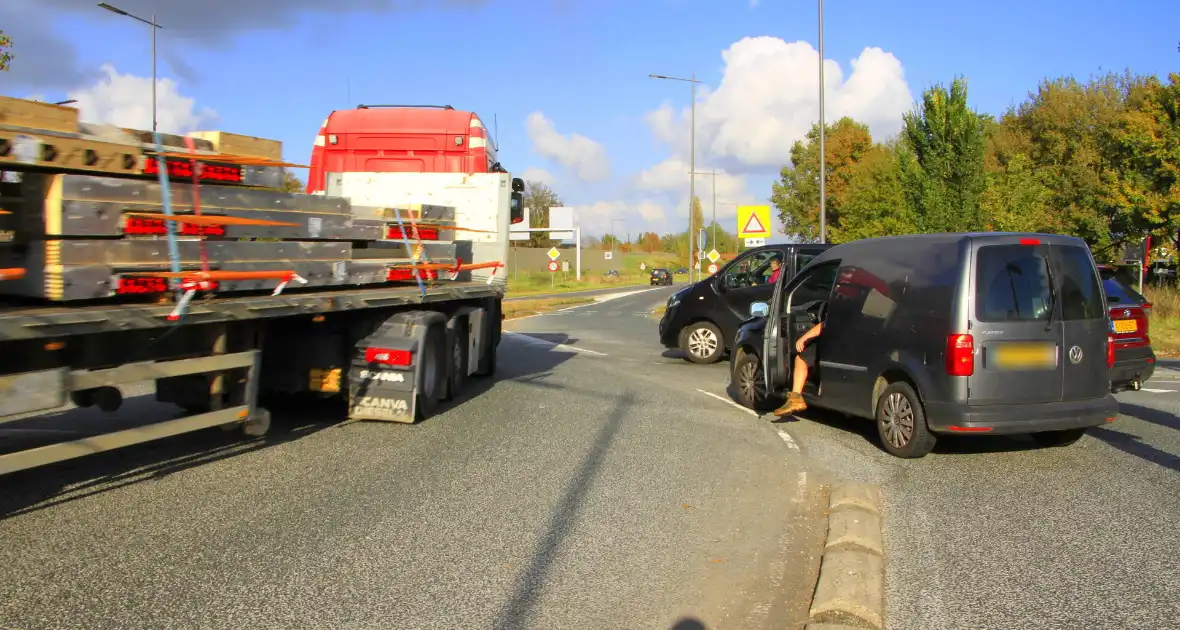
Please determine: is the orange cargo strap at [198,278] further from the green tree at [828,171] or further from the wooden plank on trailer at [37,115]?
the green tree at [828,171]

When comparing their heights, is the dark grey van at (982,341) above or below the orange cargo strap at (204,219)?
below

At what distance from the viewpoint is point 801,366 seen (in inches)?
344

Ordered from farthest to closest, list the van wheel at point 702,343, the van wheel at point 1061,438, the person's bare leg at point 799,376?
the van wheel at point 702,343 < the person's bare leg at point 799,376 < the van wheel at point 1061,438

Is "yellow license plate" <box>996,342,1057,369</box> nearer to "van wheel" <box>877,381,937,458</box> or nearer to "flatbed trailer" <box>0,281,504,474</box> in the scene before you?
"van wheel" <box>877,381,937,458</box>

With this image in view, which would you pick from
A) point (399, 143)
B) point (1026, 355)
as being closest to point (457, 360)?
point (399, 143)

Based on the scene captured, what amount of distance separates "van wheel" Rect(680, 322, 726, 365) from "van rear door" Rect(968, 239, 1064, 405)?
7.57 metres

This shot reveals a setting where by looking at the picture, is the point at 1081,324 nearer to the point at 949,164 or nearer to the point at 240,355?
the point at 240,355

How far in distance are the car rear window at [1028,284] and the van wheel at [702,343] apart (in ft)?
24.6

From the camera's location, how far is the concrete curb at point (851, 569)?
13.3 feet

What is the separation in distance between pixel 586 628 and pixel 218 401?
364cm

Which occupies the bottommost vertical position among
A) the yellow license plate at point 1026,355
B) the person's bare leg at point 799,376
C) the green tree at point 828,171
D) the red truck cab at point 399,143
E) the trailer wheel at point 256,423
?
the trailer wheel at point 256,423

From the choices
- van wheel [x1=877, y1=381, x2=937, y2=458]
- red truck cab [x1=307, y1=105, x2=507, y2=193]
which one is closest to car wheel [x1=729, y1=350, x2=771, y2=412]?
van wheel [x1=877, y1=381, x2=937, y2=458]

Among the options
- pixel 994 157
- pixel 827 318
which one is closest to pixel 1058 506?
pixel 827 318

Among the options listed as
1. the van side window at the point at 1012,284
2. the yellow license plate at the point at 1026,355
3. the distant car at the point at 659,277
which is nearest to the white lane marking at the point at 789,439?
the yellow license plate at the point at 1026,355
